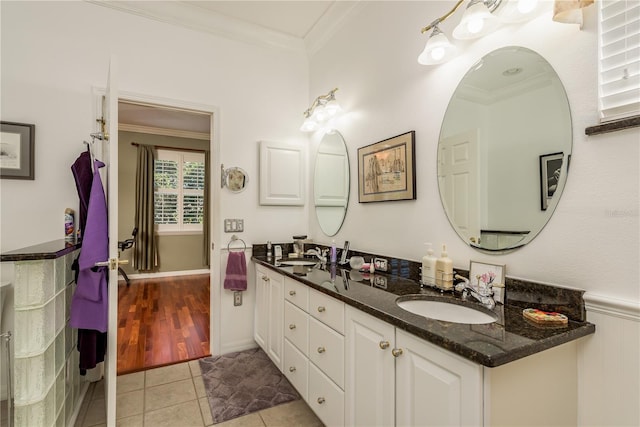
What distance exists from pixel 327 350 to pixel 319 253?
3.81 ft

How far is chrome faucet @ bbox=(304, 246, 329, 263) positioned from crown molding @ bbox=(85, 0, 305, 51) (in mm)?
2009

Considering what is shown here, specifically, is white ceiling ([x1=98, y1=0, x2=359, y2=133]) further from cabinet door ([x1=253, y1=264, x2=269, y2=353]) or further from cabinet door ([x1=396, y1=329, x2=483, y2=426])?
cabinet door ([x1=396, y1=329, x2=483, y2=426])

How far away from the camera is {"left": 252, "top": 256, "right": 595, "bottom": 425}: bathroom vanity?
0.91 m

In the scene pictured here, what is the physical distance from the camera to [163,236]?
5.64m

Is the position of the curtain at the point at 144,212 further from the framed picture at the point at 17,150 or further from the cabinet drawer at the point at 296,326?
the cabinet drawer at the point at 296,326

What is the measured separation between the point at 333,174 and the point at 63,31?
7.47ft

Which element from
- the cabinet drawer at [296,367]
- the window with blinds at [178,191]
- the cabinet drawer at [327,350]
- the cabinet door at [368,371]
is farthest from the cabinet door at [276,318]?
the window with blinds at [178,191]

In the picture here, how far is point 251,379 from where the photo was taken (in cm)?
227

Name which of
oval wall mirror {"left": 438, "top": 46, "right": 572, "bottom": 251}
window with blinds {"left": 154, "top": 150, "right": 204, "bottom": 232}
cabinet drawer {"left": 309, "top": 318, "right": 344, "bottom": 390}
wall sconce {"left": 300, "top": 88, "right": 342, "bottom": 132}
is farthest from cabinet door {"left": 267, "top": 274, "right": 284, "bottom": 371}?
window with blinds {"left": 154, "top": 150, "right": 204, "bottom": 232}

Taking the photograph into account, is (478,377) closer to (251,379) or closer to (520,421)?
(520,421)

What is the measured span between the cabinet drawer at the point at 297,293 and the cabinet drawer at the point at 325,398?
35 centimetres

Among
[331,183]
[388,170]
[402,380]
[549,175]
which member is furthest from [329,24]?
[402,380]

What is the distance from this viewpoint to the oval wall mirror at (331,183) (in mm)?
2555

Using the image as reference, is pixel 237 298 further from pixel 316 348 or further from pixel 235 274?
pixel 316 348
